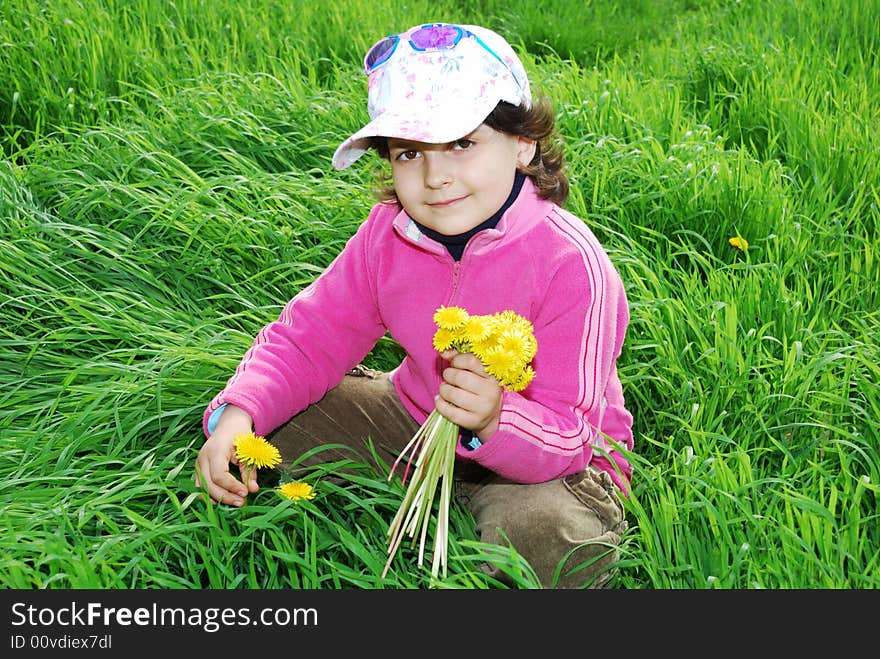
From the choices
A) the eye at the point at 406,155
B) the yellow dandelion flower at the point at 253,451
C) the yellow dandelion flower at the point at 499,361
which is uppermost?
the eye at the point at 406,155

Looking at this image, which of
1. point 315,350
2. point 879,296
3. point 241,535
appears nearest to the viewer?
point 241,535

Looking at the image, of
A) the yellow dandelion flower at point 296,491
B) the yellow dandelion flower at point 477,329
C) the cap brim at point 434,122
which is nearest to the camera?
the yellow dandelion flower at point 477,329

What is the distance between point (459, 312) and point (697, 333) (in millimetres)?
963

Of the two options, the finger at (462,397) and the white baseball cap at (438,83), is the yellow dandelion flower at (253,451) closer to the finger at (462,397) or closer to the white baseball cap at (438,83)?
the finger at (462,397)

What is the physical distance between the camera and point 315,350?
2.13m

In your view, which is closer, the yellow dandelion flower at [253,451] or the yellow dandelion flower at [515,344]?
the yellow dandelion flower at [515,344]

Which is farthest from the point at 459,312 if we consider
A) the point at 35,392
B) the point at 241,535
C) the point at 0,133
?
the point at 0,133

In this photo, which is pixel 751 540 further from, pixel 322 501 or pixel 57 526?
pixel 57 526

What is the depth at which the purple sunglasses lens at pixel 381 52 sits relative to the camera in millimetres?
1904

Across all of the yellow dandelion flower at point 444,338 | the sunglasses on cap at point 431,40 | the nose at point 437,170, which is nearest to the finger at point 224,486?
the yellow dandelion flower at point 444,338

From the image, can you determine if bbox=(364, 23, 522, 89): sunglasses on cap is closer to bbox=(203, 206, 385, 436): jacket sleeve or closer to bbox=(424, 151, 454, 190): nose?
bbox=(424, 151, 454, 190): nose

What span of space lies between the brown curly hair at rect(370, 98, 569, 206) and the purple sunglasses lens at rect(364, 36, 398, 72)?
16 centimetres

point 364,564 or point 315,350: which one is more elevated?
point 315,350

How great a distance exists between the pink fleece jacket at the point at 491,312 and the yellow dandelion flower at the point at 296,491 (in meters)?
0.15
